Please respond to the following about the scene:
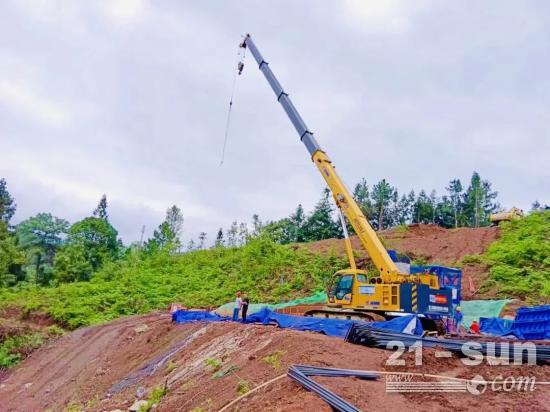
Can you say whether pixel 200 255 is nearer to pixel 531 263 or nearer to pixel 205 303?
pixel 205 303

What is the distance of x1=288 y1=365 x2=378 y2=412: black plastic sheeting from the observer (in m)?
5.72

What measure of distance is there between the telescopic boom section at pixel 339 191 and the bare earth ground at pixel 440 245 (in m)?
13.6

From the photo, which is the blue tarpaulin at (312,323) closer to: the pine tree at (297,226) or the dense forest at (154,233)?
the dense forest at (154,233)

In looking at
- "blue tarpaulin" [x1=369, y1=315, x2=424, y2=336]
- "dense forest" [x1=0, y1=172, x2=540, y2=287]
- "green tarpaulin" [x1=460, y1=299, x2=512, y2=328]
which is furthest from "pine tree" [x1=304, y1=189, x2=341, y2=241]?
"blue tarpaulin" [x1=369, y1=315, x2=424, y2=336]

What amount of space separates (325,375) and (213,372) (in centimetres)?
348

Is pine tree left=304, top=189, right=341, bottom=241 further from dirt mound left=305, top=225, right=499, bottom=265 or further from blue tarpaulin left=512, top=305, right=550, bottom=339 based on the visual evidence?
blue tarpaulin left=512, top=305, right=550, bottom=339

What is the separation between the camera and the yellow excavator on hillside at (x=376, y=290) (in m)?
13.4

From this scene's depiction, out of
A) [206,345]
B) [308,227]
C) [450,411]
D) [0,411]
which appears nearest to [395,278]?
[206,345]

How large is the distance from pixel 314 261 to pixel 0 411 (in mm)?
21758

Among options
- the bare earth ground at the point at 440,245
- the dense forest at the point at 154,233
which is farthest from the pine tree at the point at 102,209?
the bare earth ground at the point at 440,245

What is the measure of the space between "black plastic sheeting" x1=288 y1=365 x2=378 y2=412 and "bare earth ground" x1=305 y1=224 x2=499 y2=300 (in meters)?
20.6

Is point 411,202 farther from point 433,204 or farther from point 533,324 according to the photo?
point 533,324

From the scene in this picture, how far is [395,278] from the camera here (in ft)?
44.9

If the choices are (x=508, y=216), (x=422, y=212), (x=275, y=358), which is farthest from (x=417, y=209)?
(x=275, y=358)
